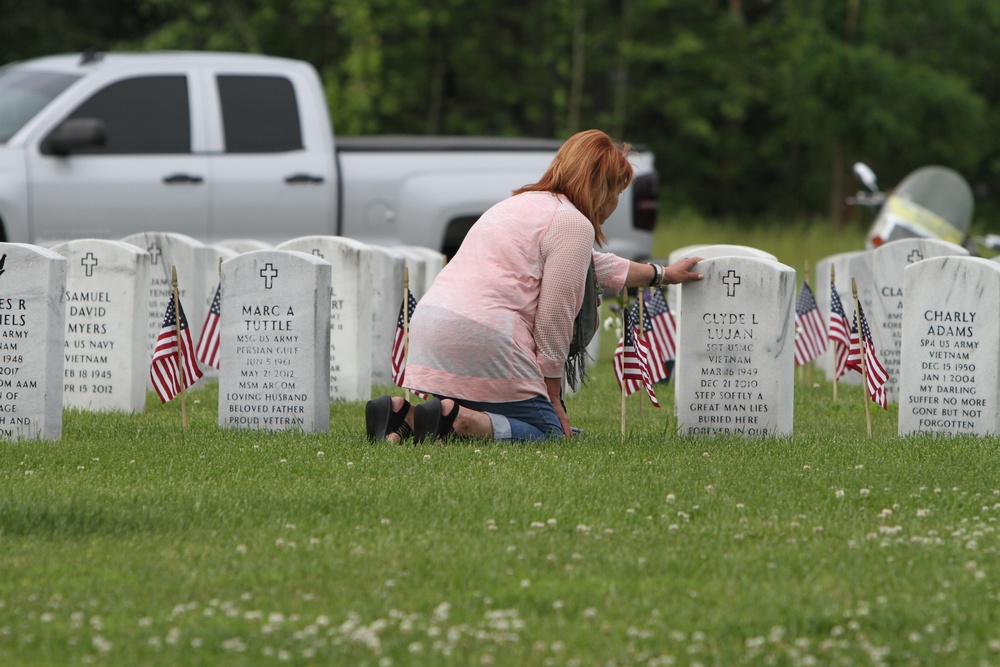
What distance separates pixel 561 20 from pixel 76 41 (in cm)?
956

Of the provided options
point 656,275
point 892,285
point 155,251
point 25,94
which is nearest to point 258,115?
point 25,94

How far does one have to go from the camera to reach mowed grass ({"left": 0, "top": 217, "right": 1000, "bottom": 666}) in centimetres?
390

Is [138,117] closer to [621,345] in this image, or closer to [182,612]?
[621,345]

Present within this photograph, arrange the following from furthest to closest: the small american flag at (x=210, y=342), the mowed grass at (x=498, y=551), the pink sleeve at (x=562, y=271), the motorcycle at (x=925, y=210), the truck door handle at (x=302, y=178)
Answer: the motorcycle at (x=925, y=210)
the truck door handle at (x=302, y=178)
the small american flag at (x=210, y=342)
the pink sleeve at (x=562, y=271)
the mowed grass at (x=498, y=551)

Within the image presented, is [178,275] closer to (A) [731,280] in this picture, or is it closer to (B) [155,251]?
(B) [155,251]

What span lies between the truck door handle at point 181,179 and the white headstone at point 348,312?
2.87m

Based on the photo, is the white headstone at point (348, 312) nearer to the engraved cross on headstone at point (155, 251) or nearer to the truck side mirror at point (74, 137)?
the engraved cross on headstone at point (155, 251)

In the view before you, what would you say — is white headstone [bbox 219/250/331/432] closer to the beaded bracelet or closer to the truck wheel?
the beaded bracelet

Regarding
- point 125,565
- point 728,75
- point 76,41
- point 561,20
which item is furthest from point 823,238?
point 125,565

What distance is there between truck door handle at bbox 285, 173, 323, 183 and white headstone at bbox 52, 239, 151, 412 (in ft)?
11.8

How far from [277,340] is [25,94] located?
5461 mm

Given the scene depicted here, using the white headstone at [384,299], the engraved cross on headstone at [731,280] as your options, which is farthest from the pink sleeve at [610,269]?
the white headstone at [384,299]

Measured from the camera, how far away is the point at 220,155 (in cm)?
1190

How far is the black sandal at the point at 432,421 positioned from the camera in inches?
266
